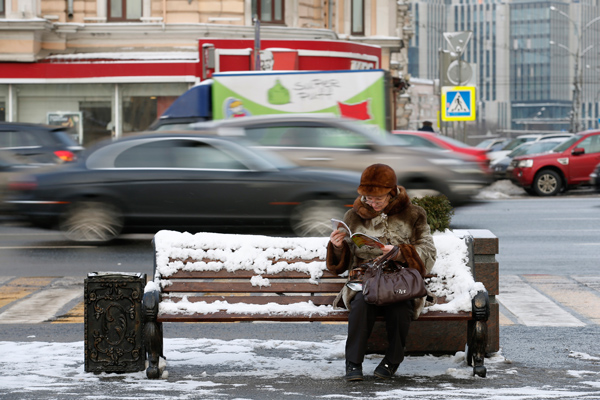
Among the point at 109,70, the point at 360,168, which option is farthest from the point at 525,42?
the point at 360,168

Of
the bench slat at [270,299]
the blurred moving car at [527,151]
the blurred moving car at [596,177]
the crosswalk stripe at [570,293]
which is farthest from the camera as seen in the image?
the blurred moving car at [527,151]

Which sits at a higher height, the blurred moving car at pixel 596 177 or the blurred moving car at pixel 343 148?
the blurred moving car at pixel 343 148

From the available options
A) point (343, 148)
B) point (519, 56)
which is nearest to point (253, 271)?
point (343, 148)

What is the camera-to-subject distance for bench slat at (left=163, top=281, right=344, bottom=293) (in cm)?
581

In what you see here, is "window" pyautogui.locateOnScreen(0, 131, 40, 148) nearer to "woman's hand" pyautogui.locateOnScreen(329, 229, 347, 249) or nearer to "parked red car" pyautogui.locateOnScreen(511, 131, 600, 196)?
"woman's hand" pyautogui.locateOnScreen(329, 229, 347, 249)

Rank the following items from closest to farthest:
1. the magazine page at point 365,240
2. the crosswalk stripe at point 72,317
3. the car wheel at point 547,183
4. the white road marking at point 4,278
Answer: the magazine page at point 365,240 → the crosswalk stripe at point 72,317 → the white road marking at point 4,278 → the car wheel at point 547,183

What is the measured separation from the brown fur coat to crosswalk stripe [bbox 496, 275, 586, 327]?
205 centimetres

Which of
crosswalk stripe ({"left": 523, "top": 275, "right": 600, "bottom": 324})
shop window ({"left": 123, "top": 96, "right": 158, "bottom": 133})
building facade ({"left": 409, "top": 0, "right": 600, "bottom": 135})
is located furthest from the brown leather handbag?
building facade ({"left": 409, "top": 0, "right": 600, "bottom": 135})

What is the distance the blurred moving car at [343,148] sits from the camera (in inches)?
568

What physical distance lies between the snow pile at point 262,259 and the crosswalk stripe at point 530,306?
70.1 inches

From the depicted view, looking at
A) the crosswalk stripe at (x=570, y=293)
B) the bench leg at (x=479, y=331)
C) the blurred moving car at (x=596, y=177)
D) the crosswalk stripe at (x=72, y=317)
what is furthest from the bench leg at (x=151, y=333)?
the blurred moving car at (x=596, y=177)

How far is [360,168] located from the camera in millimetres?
14297

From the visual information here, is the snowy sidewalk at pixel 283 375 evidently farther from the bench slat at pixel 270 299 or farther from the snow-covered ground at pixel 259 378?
the bench slat at pixel 270 299

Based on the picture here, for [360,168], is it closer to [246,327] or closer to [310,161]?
[310,161]
